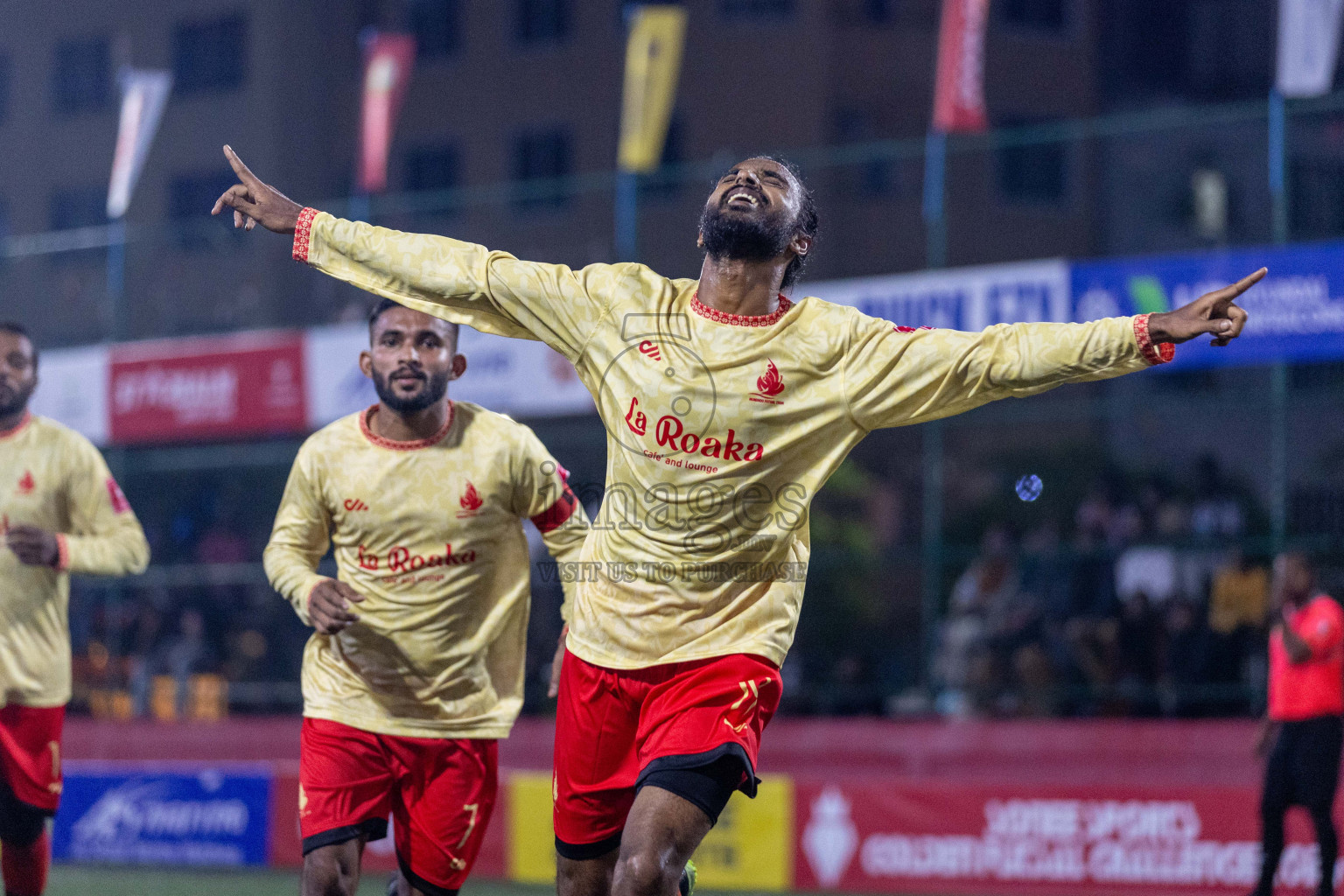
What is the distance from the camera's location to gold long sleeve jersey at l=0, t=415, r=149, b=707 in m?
7.58

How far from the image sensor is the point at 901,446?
1798 cm

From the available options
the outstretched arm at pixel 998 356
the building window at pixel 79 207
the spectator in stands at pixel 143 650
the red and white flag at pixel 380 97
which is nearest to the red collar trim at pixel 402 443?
the outstretched arm at pixel 998 356

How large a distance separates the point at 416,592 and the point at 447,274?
1597 mm

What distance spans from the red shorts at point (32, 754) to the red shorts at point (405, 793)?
1806mm

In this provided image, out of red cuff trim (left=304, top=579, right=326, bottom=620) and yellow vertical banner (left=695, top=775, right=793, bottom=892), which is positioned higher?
red cuff trim (left=304, top=579, right=326, bottom=620)

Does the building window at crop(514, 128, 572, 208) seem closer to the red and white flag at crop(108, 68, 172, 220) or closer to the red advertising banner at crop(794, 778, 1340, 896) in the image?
the red and white flag at crop(108, 68, 172, 220)

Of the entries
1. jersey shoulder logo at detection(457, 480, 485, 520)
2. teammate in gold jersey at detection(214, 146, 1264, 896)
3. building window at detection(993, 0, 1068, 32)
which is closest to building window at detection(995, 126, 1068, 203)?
jersey shoulder logo at detection(457, 480, 485, 520)

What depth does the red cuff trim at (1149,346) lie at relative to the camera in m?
4.70

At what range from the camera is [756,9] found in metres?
30.8

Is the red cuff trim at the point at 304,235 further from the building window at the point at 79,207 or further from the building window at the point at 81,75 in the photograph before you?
the building window at the point at 81,75

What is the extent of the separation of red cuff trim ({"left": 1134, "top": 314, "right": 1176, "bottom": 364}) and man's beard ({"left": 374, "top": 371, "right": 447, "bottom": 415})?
8.68 feet

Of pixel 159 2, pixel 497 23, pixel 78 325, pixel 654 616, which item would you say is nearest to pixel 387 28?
pixel 497 23

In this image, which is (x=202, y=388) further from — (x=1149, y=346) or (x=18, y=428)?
(x=1149, y=346)

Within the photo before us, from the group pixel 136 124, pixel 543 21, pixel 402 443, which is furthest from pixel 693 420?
pixel 543 21
